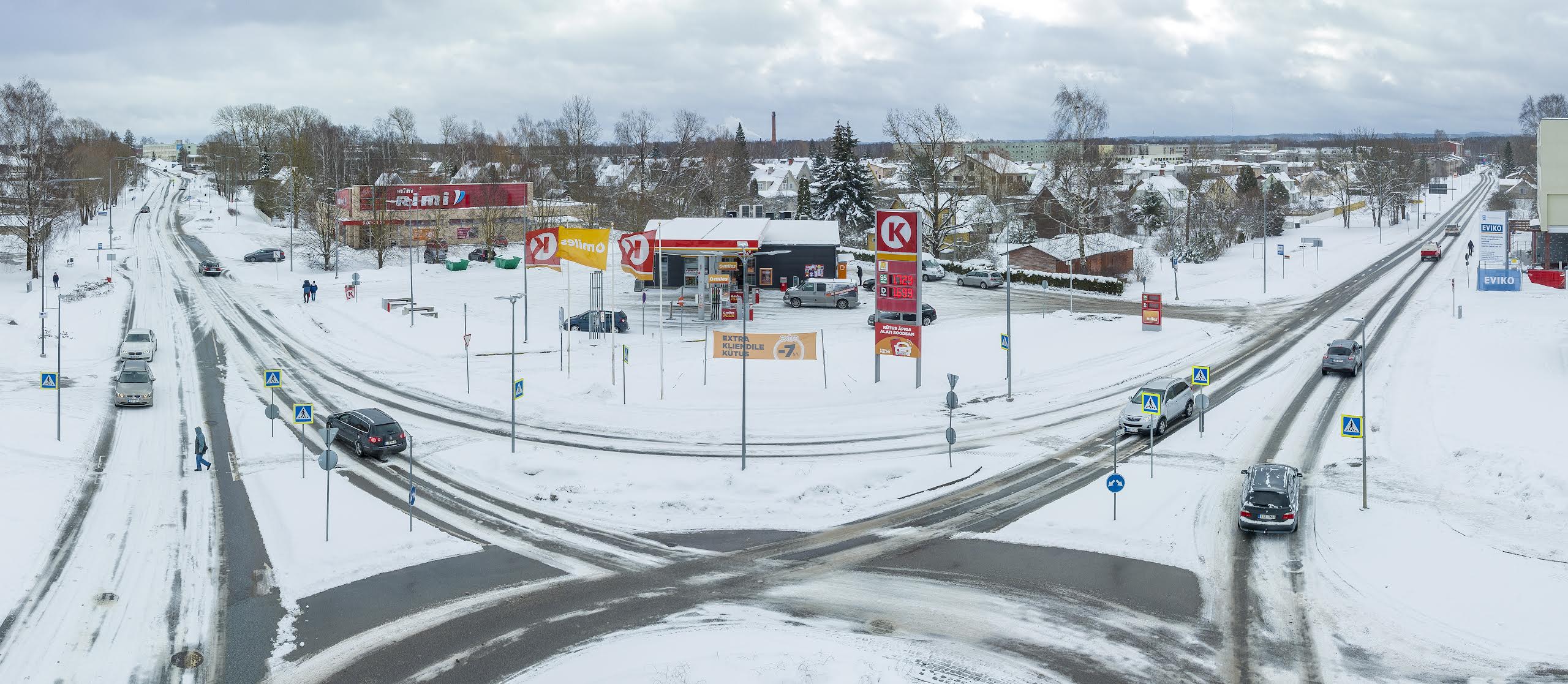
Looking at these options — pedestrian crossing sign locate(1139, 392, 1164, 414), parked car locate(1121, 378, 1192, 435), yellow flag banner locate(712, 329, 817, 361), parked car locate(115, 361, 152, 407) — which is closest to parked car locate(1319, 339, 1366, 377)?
parked car locate(1121, 378, 1192, 435)

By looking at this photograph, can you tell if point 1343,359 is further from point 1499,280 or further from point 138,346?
point 138,346

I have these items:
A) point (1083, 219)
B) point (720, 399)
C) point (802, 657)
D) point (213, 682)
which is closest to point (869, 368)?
point (720, 399)

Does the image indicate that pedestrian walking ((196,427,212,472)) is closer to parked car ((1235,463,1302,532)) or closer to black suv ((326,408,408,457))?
black suv ((326,408,408,457))

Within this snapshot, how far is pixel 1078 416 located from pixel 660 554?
18.1m

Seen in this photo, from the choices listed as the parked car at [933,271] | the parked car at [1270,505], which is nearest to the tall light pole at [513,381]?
the parked car at [1270,505]

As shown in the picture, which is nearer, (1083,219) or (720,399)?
(720,399)

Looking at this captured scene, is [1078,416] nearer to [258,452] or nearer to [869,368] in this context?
[869,368]

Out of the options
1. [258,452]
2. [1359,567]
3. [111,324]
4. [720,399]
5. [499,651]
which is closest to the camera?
[499,651]

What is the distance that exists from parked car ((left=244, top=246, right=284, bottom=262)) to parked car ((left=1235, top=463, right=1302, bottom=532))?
256 ft

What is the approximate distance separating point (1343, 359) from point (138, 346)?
162 ft

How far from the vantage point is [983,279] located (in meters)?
68.1

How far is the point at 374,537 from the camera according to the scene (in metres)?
25.2

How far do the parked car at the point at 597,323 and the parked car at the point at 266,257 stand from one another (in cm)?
4135

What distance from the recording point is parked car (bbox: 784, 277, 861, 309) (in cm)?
6109
